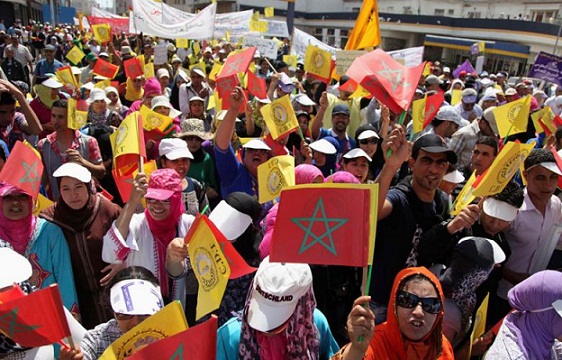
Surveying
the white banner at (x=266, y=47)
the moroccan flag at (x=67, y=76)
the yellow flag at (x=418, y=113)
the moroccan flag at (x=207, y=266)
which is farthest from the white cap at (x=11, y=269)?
the white banner at (x=266, y=47)

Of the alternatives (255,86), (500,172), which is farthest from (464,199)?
(255,86)

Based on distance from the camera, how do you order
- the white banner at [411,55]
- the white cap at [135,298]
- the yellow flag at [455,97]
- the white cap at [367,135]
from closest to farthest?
the white cap at [135,298], the white cap at [367,135], the yellow flag at [455,97], the white banner at [411,55]

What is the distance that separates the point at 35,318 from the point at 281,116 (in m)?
2.98

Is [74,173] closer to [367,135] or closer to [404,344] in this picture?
[404,344]

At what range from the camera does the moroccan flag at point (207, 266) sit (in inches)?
78.3

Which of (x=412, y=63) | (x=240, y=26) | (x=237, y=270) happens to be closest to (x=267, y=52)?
(x=240, y=26)

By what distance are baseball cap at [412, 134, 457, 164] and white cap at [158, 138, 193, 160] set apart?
5.62 ft

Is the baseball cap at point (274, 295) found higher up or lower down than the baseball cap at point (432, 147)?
lower down

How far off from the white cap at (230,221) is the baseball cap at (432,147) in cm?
105

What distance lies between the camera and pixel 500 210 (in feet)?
9.35

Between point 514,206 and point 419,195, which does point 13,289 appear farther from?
point 514,206

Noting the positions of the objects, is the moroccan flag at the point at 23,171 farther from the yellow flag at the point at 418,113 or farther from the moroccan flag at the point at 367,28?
the moroccan flag at the point at 367,28

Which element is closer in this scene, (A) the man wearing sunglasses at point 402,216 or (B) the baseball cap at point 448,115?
(A) the man wearing sunglasses at point 402,216

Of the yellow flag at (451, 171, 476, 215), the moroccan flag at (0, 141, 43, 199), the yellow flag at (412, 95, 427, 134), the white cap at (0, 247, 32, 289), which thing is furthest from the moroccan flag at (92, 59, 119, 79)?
the yellow flag at (451, 171, 476, 215)
